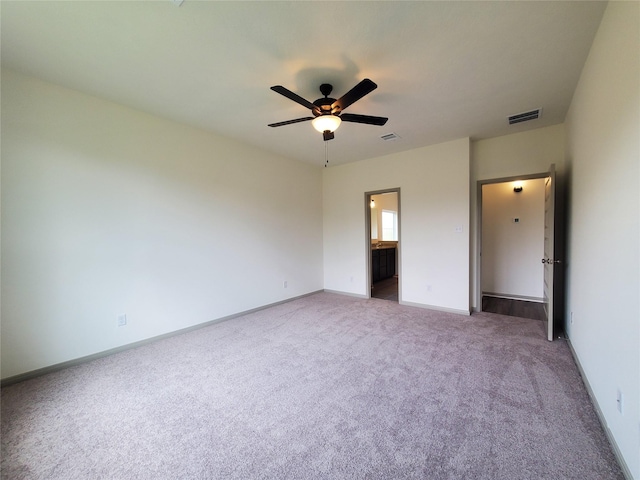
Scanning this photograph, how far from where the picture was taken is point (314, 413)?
1.81 metres

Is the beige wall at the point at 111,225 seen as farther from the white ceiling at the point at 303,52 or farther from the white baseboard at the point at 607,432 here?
the white baseboard at the point at 607,432

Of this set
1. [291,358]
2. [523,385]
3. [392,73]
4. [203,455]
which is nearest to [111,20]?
[392,73]

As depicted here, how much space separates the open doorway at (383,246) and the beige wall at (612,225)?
8.41 ft

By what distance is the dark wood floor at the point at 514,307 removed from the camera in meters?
3.88

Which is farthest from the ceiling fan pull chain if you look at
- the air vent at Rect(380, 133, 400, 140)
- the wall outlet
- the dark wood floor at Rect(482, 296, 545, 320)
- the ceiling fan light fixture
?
the wall outlet

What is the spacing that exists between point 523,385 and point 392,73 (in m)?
2.98

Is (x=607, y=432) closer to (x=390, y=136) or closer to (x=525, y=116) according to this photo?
(x=525, y=116)

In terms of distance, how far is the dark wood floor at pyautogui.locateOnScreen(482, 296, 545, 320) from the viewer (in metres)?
3.88

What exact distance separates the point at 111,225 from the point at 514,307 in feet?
19.9

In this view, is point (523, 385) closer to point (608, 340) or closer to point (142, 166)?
point (608, 340)

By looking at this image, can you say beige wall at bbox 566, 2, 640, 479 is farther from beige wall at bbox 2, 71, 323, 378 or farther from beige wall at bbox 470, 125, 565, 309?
beige wall at bbox 2, 71, 323, 378

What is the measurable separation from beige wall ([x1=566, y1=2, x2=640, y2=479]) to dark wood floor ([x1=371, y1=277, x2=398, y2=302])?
295 cm

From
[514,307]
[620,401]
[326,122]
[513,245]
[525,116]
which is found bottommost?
[514,307]

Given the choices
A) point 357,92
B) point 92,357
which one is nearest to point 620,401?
point 357,92
